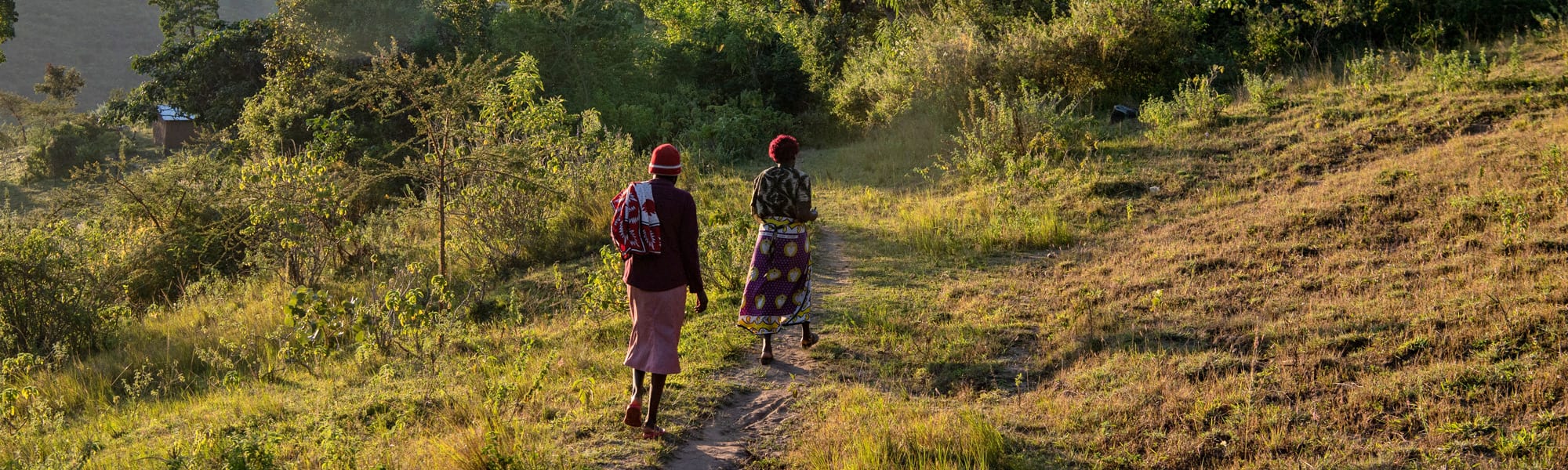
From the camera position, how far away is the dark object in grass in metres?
12.7

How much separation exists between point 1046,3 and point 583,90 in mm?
8605

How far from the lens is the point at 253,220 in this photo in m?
9.66

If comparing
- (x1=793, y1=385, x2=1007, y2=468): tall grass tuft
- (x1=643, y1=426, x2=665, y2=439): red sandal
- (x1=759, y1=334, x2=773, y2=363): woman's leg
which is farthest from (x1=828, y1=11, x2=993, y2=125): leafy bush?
(x1=643, y1=426, x2=665, y2=439): red sandal

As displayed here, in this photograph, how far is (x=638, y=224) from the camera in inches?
183

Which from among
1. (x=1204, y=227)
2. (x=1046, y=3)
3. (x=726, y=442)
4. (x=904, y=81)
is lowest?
(x=726, y=442)

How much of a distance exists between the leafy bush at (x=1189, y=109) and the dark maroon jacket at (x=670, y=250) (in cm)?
814

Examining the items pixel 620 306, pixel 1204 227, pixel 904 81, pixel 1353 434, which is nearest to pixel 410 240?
pixel 620 306

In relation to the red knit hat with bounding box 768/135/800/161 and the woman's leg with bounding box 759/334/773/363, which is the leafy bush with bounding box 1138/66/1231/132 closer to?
the red knit hat with bounding box 768/135/800/161

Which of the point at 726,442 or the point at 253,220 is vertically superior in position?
the point at 253,220

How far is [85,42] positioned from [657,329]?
70803 mm

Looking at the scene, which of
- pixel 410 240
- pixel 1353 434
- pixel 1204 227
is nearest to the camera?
pixel 1353 434

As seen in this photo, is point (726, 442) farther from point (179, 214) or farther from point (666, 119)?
point (666, 119)

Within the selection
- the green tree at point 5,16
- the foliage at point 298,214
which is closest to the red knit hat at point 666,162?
the foliage at point 298,214

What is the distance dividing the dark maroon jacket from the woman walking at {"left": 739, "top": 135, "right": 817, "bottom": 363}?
129 cm
